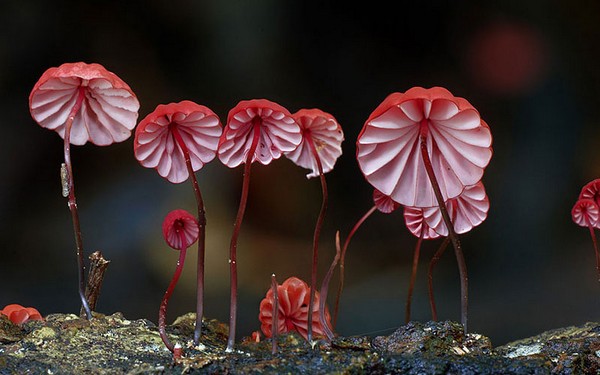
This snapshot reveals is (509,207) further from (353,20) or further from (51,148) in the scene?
(51,148)

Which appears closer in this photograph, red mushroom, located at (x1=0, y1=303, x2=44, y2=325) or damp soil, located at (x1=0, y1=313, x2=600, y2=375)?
damp soil, located at (x1=0, y1=313, x2=600, y2=375)

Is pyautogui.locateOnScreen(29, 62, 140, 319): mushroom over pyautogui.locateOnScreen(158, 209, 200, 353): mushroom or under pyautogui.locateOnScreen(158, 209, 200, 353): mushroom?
over

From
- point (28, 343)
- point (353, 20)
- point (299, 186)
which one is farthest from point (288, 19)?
point (28, 343)

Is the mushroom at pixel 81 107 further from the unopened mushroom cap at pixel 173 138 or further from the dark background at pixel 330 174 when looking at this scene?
the dark background at pixel 330 174

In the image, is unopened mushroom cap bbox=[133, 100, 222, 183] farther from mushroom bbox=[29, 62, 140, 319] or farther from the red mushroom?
the red mushroom

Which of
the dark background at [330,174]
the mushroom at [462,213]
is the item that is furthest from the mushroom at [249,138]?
the dark background at [330,174]

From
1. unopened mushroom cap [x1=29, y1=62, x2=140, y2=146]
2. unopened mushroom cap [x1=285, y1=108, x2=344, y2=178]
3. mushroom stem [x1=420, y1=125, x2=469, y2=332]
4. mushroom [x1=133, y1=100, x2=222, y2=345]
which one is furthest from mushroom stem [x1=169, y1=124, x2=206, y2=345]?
mushroom stem [x1=420, y1=125, x2=469, y2=332]
